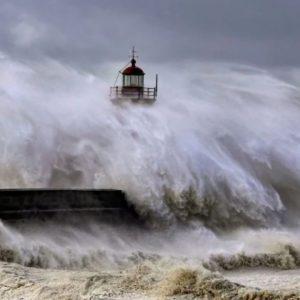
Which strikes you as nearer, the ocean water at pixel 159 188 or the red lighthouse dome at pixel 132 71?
the ocean water at pixel 159 188

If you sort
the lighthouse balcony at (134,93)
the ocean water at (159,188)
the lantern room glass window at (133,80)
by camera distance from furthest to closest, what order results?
the lantern room glass window at (133,80), the lighthouse balcony at (134,93), the ocean water at (159,188)

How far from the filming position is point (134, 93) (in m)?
20.6

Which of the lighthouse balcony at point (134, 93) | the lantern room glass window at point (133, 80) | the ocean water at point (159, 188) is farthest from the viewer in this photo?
the lantern room glass window at point (133, 80)

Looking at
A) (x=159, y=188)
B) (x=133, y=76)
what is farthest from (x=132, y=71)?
(x=159, y=188)

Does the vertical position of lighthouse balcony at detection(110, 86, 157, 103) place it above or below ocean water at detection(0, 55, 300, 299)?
above

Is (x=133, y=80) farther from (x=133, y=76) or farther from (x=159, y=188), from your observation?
(x=159, y=188)

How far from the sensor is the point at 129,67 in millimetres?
21297

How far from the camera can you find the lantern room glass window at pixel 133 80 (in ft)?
69.0

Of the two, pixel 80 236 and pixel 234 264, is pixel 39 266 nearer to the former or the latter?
pixel 80 236

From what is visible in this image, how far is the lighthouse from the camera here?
19.7 m

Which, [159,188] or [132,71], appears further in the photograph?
[132,71]

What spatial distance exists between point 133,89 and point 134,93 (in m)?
0.18

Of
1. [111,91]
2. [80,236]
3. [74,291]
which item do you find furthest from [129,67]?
[74,291]

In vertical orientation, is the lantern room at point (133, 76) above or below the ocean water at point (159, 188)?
above
